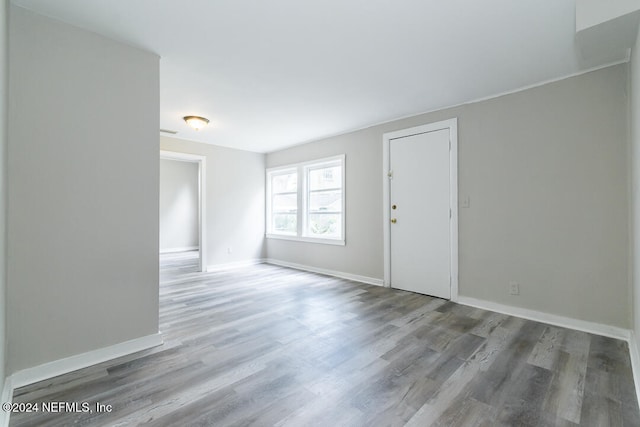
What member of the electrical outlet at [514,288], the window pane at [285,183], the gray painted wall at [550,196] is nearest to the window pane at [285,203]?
the window pane at [285,183]

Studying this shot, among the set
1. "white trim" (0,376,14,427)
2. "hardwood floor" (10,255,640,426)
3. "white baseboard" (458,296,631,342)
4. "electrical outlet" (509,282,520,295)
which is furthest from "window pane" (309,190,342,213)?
"white trim" (0,376,14,427)

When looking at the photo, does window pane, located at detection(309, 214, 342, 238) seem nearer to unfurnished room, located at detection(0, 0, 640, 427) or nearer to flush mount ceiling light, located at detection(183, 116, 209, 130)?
unfurnished room, located at detection(0, 0, 640, 427)

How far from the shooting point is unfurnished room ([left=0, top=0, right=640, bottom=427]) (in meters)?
1.75

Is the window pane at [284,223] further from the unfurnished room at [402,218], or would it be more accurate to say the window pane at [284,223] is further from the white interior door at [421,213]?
the white interior door at [421,213]

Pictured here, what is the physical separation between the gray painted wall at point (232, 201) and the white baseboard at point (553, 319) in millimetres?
4090

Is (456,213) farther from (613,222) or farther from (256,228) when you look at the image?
(256,228)

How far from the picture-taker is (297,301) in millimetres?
3533

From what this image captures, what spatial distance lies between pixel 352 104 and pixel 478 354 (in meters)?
2.86

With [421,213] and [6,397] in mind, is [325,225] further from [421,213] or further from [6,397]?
[6,397]

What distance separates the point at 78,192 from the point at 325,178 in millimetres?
3729

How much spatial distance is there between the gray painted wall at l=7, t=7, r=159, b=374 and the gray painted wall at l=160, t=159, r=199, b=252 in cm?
624

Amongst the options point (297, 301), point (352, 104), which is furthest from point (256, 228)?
point (352, 104)

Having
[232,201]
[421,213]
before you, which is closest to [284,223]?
[232,201]

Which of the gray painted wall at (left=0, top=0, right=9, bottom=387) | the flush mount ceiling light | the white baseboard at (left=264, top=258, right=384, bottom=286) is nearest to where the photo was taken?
the gray painted wall at (left=0, top=0, right=9, bottom=387)
